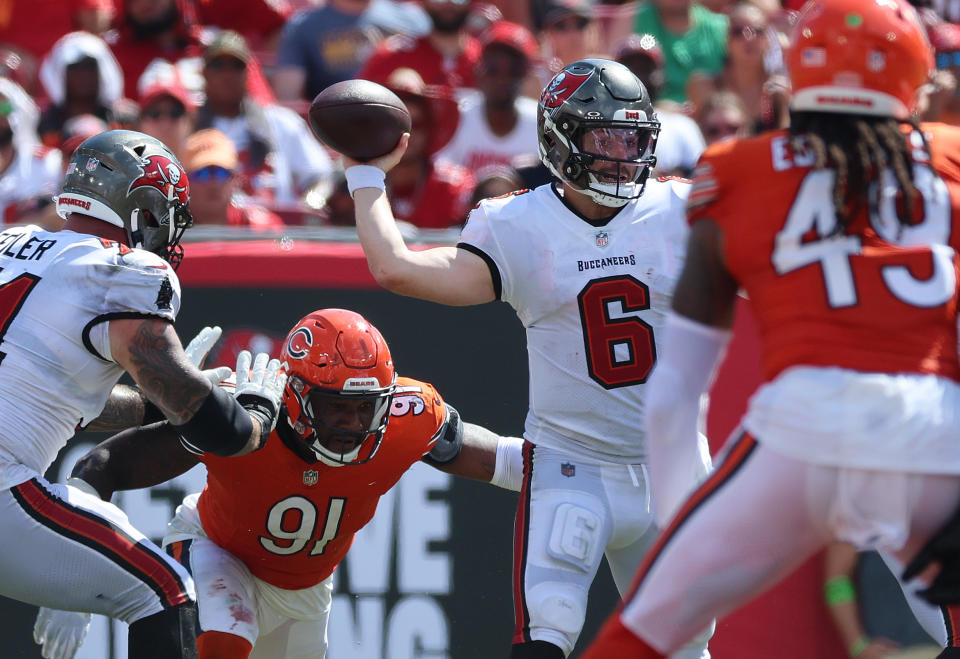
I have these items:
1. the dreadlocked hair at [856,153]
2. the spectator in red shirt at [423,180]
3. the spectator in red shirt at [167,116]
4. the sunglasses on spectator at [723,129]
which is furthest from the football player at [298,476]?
the sunglasses on spectator at [723,129]

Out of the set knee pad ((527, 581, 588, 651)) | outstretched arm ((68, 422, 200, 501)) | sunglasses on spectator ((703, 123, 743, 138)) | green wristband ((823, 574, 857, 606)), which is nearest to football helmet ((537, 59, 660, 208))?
knee pad ((527, 581, 588, 651))

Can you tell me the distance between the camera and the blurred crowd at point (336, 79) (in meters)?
7.58

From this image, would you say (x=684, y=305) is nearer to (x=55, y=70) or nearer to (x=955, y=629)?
(x=955, y=629)

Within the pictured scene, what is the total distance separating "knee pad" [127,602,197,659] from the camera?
3961mm

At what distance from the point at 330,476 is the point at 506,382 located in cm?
129

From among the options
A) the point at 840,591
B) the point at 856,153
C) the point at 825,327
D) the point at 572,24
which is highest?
the point at 856,153

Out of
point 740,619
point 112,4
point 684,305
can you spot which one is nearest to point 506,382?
point 740,619

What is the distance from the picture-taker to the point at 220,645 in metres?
4.53

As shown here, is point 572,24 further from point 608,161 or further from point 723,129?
point 608,161

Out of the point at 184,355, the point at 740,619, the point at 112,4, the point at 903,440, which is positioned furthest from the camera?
the point at 112,4

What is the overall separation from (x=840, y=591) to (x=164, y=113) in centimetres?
428

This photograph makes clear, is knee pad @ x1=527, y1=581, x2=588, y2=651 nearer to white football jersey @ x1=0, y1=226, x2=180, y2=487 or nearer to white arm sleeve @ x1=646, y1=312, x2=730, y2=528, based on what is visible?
white arm sleeve @ x1=646, y1=312, x2=730, y2=528

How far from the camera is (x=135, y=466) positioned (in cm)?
463

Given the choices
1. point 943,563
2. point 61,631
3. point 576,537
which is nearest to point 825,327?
point 943,563
